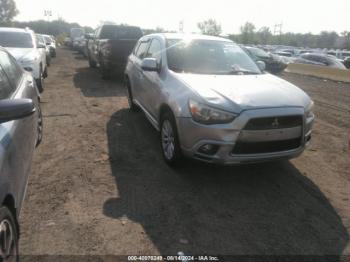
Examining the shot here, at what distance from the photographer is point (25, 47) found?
1012 cm

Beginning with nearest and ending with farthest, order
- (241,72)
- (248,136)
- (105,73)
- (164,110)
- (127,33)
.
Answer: (248,136), (164,110), (241,72), (105,73), (127,33)

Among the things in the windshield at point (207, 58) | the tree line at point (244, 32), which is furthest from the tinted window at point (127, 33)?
the tree line at point (244, 32)

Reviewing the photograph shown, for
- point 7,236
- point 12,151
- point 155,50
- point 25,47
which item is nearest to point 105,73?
point 25,47

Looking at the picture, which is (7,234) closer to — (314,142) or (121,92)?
(314,142)

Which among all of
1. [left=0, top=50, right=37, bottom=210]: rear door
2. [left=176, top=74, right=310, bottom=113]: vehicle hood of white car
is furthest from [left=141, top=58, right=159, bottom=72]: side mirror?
[left=0, top=50, right=37, bottom=210]: rear door

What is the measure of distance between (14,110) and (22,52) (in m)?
7.89

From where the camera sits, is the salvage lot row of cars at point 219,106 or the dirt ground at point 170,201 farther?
the salvage lot row of cars at point 219,106

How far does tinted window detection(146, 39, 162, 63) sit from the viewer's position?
5.65 meters

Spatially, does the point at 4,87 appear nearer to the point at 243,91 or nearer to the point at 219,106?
the point at 219,106

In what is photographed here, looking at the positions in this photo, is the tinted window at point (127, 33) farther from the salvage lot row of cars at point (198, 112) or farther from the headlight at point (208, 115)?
the headlight at point (208, 115)

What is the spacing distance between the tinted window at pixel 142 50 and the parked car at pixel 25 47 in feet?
11.0

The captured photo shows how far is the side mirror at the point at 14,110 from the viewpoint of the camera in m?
2.33

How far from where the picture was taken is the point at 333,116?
8164mm

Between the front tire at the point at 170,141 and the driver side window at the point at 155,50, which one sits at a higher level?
the driver side window at the point at 155,50
